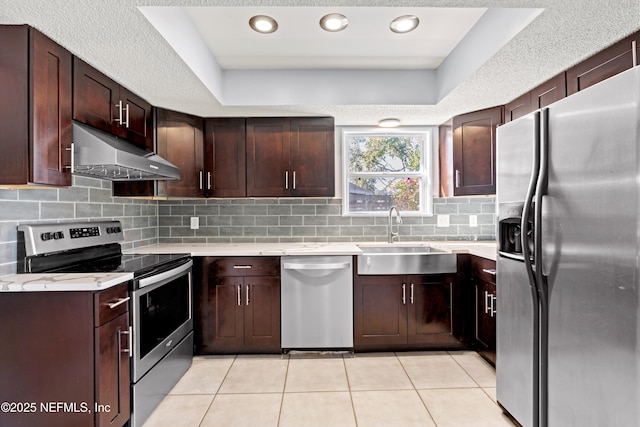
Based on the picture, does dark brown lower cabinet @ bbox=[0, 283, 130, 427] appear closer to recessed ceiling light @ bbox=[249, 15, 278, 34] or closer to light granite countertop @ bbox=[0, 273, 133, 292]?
light granite countertop @ bbox=[0, 273, 133, 292]

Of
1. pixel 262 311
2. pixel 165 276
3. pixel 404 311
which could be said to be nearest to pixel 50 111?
pixel 165 276

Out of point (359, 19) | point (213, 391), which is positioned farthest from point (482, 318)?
point (359, 19)

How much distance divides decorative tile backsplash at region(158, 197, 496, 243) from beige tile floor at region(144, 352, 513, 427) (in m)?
1.14

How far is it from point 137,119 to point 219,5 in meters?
1.45

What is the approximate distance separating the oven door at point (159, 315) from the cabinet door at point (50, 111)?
0.72 meters

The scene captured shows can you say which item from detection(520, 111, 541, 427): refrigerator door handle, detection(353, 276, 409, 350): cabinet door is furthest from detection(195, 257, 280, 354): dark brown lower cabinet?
detection(520, 111, 541, 427): refrigerator door handle

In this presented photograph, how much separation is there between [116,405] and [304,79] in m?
2.44

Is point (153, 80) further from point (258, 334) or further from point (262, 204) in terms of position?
point (258, 334)

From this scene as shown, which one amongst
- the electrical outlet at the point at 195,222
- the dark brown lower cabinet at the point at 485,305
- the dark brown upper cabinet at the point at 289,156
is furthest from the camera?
the electrical outlet at the point at 195,222

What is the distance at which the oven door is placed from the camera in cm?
197

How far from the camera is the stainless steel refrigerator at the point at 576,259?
117 centimetres

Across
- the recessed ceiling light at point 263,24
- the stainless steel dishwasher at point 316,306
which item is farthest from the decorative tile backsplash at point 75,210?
the recessed ceiling light at point 263,24

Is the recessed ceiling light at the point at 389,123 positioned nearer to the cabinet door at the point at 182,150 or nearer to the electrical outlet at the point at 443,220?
the electrical outlet at the point at 443,220

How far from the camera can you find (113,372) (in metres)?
1.76
